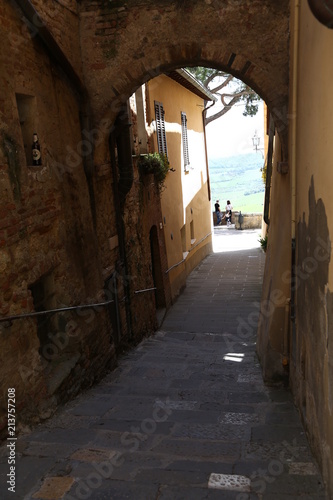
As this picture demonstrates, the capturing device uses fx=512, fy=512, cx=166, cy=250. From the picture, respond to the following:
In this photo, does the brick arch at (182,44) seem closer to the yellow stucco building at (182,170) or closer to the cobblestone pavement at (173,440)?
the cobblestone pavement at (173,440)

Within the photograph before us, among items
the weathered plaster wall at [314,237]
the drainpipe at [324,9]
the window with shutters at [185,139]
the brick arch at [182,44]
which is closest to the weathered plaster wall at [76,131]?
the brick arch at [182,44]

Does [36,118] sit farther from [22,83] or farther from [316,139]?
[316,139]

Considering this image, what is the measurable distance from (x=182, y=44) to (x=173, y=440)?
5.16 m

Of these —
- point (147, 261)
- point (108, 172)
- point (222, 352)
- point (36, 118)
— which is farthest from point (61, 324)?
point (147, 261)

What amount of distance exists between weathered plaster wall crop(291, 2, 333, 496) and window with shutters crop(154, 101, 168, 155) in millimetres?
7275

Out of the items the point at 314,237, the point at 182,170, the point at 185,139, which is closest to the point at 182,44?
the point at 314,237

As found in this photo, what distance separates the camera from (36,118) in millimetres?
5852

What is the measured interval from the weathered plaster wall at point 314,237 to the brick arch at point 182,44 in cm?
142

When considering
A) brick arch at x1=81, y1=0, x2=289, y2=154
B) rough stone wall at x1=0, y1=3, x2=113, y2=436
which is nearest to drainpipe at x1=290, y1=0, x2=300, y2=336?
brick arch at x1=81, y1=0, x2=289, y2=154

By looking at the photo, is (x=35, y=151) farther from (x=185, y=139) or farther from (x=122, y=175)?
(x=185, y=139)

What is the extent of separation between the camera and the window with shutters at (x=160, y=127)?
1260cm

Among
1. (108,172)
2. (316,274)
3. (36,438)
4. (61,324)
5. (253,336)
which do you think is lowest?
(253,336)

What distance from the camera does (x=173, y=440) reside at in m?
4.67

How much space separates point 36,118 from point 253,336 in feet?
20.7
